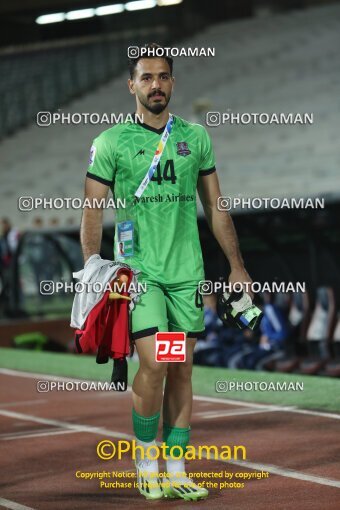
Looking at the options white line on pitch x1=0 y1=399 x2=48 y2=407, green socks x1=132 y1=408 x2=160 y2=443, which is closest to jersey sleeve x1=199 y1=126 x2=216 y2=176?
green socks x1=132 y1=408 x2=160 y2=443

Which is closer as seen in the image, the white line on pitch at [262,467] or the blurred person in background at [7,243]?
the white line on pitch at [262,467]

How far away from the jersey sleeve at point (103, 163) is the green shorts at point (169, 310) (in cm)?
58

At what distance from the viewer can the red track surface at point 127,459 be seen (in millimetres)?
5359

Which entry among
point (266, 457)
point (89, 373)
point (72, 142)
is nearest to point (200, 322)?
point (266, 457)

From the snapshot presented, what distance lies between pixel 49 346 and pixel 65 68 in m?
19.5

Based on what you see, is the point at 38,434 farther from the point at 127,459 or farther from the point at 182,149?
the point at 182,149

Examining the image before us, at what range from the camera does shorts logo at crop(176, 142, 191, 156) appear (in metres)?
5.28

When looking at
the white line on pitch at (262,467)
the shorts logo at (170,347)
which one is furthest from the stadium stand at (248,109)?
the shorts logo at (170,347)

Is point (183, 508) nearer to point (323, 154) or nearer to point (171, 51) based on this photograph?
point (171, 51)

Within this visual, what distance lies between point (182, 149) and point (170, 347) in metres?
1.02

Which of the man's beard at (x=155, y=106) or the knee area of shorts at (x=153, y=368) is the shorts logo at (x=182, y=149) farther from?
the knee area of shorts at (x=153, y=368)

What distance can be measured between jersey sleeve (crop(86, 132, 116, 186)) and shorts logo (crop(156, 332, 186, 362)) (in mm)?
851

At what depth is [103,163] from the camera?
527 cm

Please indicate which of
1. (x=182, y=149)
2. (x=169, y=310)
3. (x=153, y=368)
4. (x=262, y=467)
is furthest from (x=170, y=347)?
(x=262, y=467)
